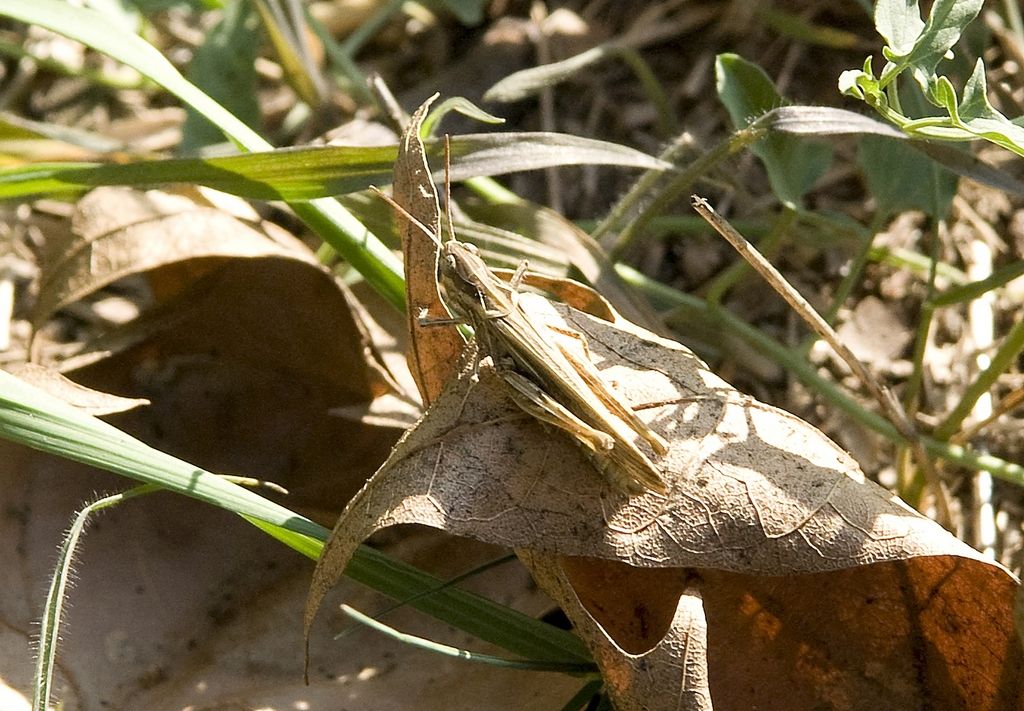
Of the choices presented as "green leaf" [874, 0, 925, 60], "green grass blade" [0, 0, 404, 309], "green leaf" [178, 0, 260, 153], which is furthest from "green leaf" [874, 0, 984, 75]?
"green leaf" [178, 0, 260, 153]

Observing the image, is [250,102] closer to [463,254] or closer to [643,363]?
[463,254]

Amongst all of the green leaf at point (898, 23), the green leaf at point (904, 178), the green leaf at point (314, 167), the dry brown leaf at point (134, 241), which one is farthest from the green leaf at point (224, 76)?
the green leaf at point (898, 23)

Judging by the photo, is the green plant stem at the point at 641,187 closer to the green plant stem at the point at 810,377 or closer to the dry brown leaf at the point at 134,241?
the green plant stem at the point at 810,377

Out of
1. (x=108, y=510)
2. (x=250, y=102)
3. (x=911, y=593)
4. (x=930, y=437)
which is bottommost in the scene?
(x=930, y=437)

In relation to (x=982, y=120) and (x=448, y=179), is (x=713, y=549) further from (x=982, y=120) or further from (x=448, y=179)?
(x=448, y=179)

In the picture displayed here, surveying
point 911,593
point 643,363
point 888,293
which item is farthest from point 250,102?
point 911,593
